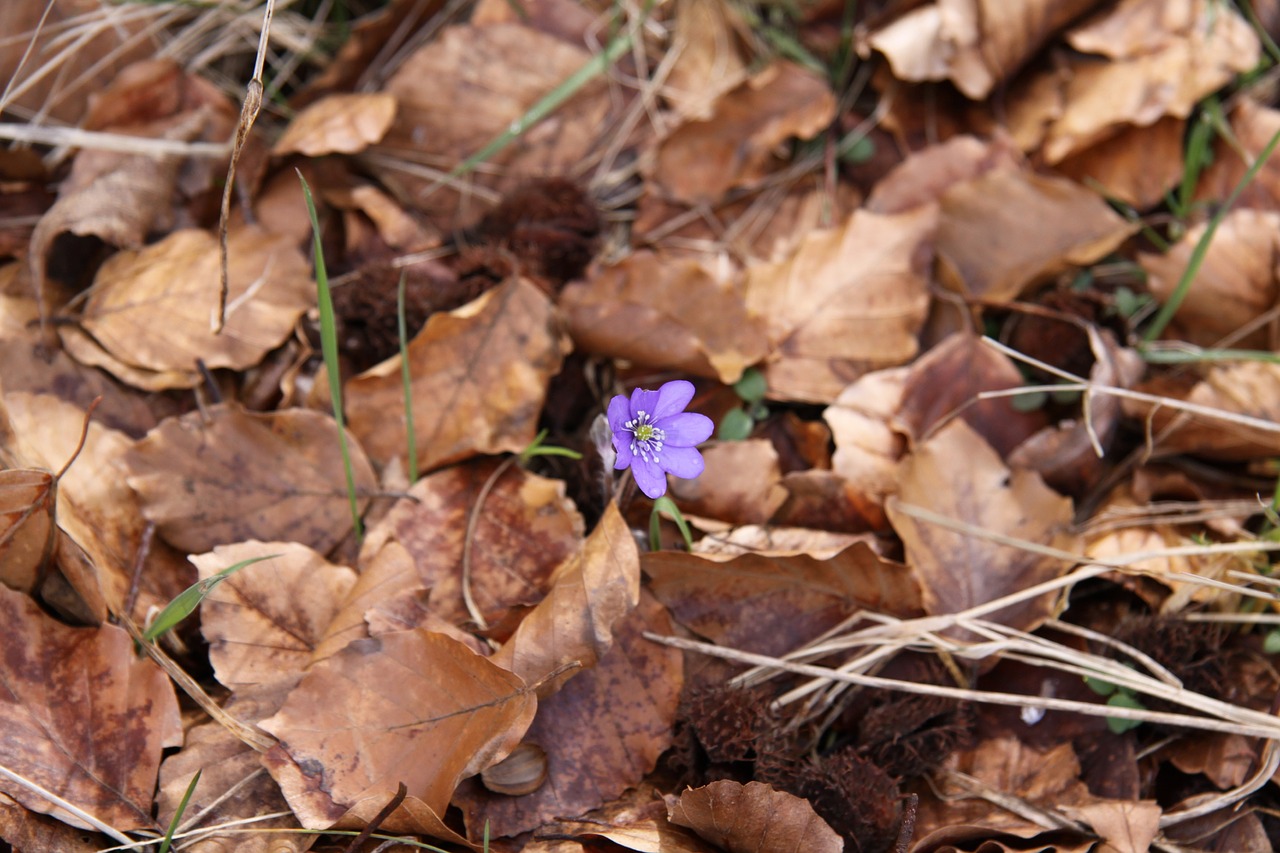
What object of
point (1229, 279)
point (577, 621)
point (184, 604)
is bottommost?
point (577, 621)

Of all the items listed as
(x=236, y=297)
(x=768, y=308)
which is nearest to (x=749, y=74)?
(x=768, y=308)

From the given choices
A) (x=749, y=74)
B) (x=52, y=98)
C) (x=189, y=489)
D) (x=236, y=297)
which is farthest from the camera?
(x=749, y=74)

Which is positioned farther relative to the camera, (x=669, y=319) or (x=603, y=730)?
(x=669, y=319)

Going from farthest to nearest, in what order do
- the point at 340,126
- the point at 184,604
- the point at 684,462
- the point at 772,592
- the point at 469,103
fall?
the point at 469,103
the point at 340,126
the point at 772,592
the point at 684,462
the point at 184,604

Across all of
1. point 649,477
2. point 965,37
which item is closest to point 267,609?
point 649,477

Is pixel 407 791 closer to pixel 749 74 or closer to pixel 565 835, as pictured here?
pixel 565 835

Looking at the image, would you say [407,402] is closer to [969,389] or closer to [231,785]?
[231,785]

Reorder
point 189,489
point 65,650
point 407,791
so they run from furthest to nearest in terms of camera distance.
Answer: point 189,489
point 65,650
point 407,791

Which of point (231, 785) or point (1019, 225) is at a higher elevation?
point (1019, 225)
